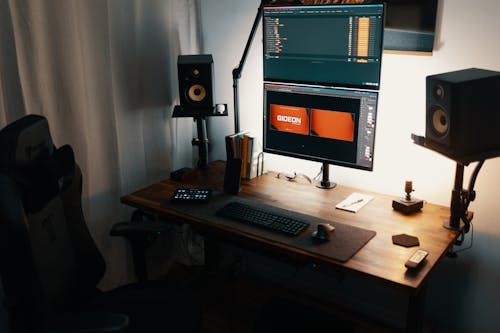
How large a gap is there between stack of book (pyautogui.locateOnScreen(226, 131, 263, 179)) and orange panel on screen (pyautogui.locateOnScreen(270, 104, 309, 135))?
0.43ft

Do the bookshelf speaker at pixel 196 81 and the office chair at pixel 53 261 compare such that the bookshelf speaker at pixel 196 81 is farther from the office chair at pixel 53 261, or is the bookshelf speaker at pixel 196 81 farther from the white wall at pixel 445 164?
the office chair at pixel 53 261

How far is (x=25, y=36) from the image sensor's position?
2.08 m

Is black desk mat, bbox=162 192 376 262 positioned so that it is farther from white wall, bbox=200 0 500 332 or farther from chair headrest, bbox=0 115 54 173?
chair headrest, bbox=0 115 54 173

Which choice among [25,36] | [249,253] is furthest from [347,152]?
[25,36]

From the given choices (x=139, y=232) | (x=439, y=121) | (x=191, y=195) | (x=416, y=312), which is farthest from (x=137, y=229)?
(x=439, y=121)

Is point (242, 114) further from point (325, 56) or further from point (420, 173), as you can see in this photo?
point (420, 173)

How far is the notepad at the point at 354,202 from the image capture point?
216 centimetres

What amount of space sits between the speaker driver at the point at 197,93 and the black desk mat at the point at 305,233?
57 cm

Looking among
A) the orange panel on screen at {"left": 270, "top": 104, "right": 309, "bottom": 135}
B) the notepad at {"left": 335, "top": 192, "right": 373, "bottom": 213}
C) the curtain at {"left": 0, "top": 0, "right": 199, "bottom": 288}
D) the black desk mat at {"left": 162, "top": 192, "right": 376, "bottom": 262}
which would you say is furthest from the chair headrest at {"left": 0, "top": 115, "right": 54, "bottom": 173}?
the notepad at {"left": 335, "top": 192, "right": 373, "bottom": 213}

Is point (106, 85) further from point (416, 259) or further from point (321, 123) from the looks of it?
point (416, 259)

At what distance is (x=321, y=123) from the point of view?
2281 millimetres

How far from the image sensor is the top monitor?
82.2 inches

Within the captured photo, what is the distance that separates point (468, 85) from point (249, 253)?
164 cm

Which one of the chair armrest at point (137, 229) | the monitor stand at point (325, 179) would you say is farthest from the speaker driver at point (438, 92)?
the chair armrest at point (137, 229)
